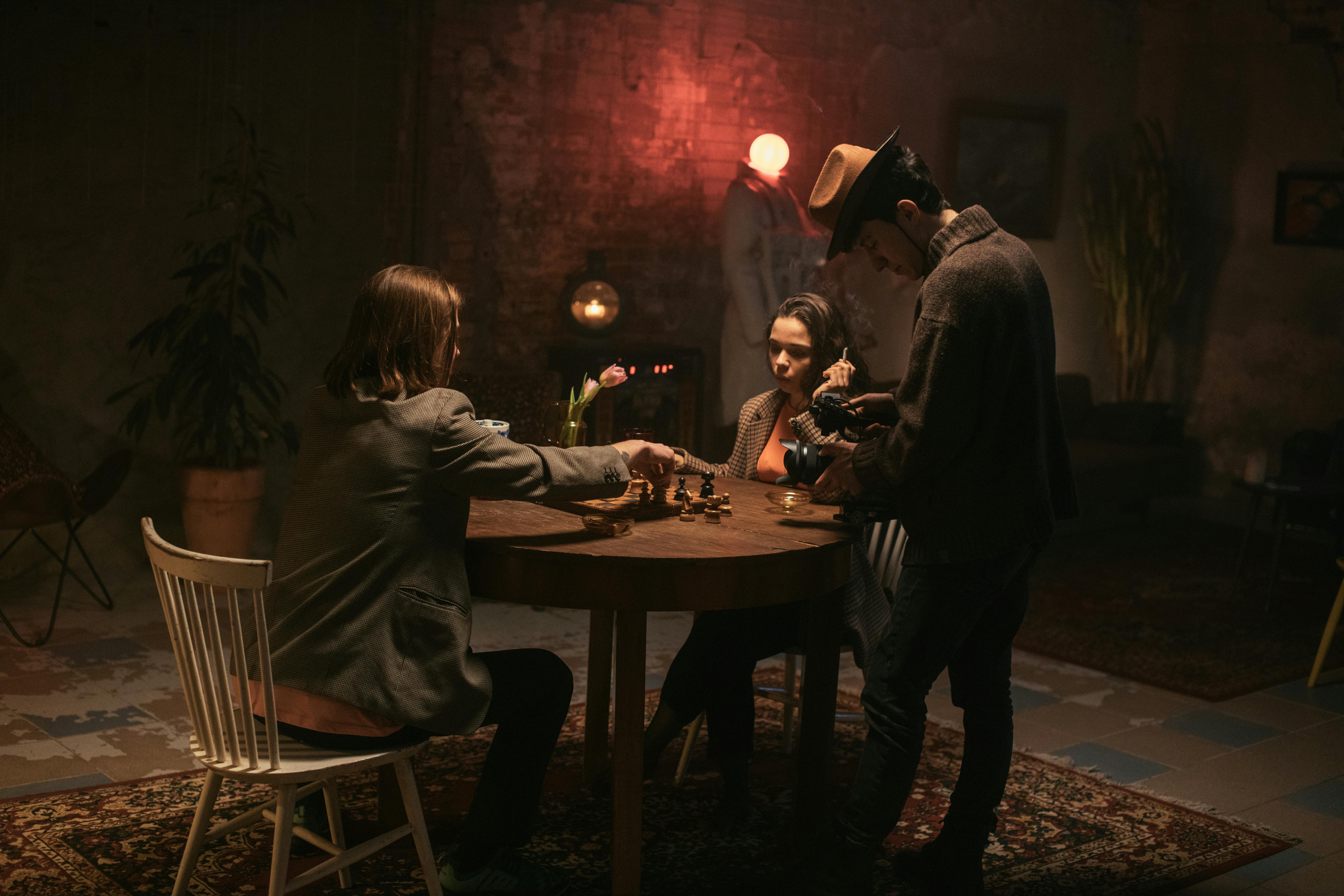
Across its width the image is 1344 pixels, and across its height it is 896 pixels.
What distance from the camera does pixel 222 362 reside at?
17.0ft

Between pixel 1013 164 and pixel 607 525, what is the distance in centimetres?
592

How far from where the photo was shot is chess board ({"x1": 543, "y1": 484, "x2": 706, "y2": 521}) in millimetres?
2906

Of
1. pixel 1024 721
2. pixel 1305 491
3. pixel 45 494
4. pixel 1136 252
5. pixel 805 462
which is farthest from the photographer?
pixel 1136 252

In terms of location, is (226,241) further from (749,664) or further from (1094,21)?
(1094,21)

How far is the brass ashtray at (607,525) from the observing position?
2.74 meters

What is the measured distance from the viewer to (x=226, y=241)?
543 centimetres

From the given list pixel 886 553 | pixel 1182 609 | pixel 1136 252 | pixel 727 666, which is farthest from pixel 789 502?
pixel 1136 252

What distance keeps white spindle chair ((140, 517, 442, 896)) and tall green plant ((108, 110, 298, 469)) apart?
2.82 meters

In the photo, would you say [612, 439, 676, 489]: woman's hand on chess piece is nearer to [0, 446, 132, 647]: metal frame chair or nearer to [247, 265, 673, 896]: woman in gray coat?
[247, 265, 673, 896]: woman in gray coat

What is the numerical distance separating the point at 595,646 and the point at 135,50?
10.7ft

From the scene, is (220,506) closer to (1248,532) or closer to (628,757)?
(628,757)

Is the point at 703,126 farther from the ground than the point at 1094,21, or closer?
closer

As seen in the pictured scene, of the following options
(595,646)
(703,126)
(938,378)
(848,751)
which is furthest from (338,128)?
(938,378)

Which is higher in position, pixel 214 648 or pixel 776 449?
pixel 776 449
